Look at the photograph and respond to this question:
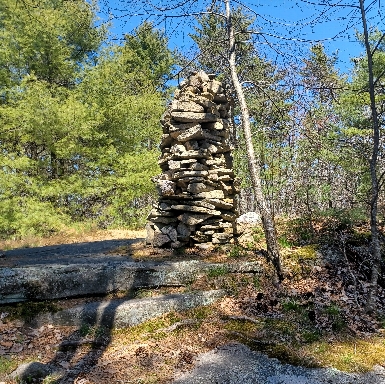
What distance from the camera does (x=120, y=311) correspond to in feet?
16.9

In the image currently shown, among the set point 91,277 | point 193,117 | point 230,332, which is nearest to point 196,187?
point 193,117

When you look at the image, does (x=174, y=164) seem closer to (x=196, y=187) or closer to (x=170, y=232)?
(x=196, y=187)

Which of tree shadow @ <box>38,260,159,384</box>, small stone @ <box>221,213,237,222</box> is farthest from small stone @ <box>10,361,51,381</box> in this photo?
small stone @ <box>221,213,237,222</box>

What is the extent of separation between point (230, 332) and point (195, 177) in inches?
143

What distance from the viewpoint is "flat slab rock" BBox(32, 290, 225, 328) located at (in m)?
5.04

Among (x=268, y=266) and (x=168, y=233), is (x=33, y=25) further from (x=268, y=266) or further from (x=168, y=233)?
(x=268, y=266)

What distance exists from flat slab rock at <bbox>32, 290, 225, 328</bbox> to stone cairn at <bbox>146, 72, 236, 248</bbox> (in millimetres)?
2147

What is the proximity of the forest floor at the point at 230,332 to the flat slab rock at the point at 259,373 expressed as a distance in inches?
4.9

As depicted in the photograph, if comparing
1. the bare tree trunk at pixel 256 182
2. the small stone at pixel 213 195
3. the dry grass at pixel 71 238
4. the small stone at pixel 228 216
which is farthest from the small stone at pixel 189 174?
the dry grass at pixel 71 238

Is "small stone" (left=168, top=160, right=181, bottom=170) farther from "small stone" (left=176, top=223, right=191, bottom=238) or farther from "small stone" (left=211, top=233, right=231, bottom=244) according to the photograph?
"small stone" (left=211, top=233, right=231, bottom=244)

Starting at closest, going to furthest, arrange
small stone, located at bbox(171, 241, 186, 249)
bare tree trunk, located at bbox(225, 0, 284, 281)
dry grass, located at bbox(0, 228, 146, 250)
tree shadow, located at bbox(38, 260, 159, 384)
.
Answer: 1. tree shadow, located at bbox(38, 260, 159, 384)
2. bare tree trunk, located at bbox(225, 0, 284, 281)
3. small stone, located at bbox(171, 241, 186, 249)
4. dry grass, located at bbox(0, 228, 146, 250)

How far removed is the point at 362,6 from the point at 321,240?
4.60 meters

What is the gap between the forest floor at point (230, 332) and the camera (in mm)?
4035

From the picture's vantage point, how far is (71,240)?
36.9 feet
